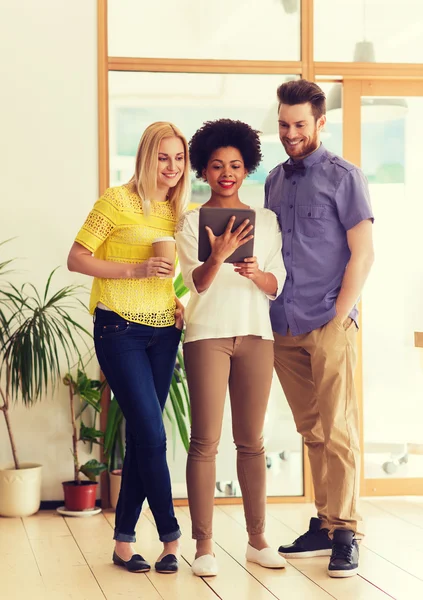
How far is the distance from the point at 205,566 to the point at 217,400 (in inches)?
22.1

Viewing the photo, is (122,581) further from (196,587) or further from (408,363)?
(408,363)

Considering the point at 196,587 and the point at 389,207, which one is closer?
the point at 196,587

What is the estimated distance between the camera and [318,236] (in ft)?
9.84

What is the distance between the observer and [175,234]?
290 centimetres

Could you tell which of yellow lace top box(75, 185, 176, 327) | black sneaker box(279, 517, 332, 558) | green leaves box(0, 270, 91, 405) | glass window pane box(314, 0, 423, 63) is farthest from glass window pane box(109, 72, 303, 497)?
yellow lace top box(75, 185, 176, 327)

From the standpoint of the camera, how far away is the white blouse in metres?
2.83

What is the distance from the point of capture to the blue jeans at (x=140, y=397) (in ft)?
9.24

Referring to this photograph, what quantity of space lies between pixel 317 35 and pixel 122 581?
276cm

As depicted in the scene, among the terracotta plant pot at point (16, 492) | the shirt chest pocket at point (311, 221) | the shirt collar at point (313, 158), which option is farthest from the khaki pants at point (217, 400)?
the terracotta plant pot at point (16, 492)

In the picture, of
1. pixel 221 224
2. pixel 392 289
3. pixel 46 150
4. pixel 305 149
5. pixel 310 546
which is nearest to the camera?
pixel 221 224

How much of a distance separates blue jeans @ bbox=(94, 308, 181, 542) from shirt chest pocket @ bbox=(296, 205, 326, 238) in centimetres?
58

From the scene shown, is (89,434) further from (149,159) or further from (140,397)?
(149,159)

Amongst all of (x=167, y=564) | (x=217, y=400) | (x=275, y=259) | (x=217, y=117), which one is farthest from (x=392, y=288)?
(x=167, y=564)

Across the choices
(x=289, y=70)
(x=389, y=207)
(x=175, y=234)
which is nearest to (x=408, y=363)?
(x=389, y=207)
